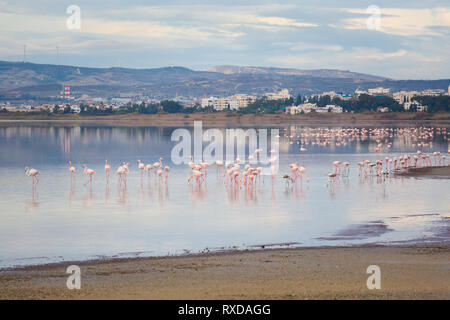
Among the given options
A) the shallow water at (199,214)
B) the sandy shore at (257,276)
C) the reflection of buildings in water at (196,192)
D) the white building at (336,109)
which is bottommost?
the reflection of buildings in water at (196,192)

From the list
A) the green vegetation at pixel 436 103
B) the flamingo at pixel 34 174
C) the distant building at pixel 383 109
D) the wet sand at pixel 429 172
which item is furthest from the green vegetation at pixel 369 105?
the flamingo at pixel 34 174

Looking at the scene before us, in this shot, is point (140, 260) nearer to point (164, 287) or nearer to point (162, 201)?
point (164, 287)

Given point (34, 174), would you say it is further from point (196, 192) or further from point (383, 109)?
point (383, 109)

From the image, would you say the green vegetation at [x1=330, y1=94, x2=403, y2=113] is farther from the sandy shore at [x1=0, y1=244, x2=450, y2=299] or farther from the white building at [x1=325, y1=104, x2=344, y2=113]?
the sandy shore at [x1=0, y1=244, x2=450, y2=299]

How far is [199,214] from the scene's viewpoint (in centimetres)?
2114

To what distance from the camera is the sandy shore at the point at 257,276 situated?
10.8 metres

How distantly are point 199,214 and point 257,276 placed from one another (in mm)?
9013

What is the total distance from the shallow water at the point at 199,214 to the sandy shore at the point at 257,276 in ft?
4.69

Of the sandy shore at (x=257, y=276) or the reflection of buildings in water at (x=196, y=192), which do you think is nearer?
the sandy shore at (x=257, y=276)

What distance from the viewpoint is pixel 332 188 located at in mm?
27734

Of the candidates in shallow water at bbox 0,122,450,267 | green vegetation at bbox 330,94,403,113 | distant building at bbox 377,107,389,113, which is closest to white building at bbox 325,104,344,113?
green vegetation at bbox 330,94,403,113

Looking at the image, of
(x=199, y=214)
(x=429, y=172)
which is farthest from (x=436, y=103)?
(x=199, y=214)

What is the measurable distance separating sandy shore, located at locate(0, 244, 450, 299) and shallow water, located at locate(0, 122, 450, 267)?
4.69 feet

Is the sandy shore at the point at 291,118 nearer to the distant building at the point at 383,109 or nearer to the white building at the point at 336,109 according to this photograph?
the distant building at the point at 383,109
